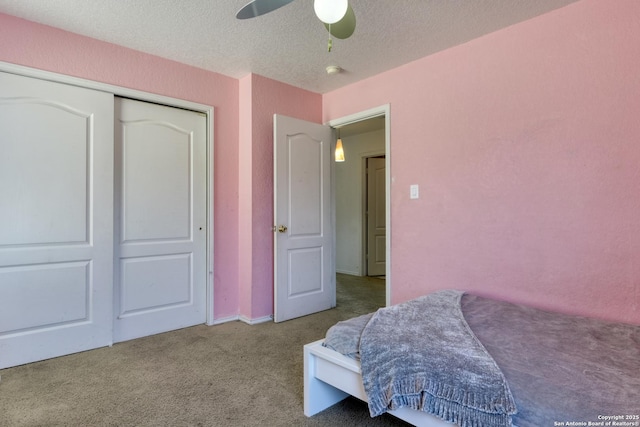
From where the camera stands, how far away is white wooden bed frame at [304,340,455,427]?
1537mm

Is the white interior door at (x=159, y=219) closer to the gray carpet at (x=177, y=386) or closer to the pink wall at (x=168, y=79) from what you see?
the pink wall at (x=168, y=79)

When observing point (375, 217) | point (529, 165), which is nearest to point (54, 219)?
point (529, 165)

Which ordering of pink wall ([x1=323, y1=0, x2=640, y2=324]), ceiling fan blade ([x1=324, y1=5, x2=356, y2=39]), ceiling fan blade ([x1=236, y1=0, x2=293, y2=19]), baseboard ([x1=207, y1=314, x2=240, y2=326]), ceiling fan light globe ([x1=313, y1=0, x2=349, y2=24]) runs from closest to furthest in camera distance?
ceiling fan light globe ([x1=313, y1=0, x2=349, y2=24]) < ceiling fan blade ([x1=236, y1=0, x2=293, y2=19]) < ceiling fan blade ([x1=324, y1=5, x2=356, y2=39]) < pink wall ([x1=323, y1=0, x2=640, y2=324]) < baseboard ([x1=207, y1=314, x2=240, y2=326])

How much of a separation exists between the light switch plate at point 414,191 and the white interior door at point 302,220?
994 mm

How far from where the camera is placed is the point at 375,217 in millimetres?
5859

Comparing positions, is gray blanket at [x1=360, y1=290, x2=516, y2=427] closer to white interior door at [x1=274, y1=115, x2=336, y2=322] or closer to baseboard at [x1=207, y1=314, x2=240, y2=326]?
white interior door at [x1=274, y1=115, x2=336, y2=322]

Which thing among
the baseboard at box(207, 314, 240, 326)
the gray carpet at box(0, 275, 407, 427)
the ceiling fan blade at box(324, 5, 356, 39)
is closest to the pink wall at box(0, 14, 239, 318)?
the baseboard at box(207, 314, 240, 326)

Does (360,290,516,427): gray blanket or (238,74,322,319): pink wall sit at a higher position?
(238,74,322,319): pink wall

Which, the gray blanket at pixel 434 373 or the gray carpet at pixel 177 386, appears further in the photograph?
the gray carpet at pixel 177 386

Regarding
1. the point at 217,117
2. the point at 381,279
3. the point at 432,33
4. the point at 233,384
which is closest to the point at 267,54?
the point at 217,117

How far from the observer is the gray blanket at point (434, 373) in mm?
1164

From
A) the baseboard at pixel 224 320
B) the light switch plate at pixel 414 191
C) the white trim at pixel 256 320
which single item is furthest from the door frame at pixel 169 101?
the light switch plate at pixel 414 191

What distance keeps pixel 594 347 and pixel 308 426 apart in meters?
1.32

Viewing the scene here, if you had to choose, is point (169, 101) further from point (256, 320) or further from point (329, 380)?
point (329, 380)
